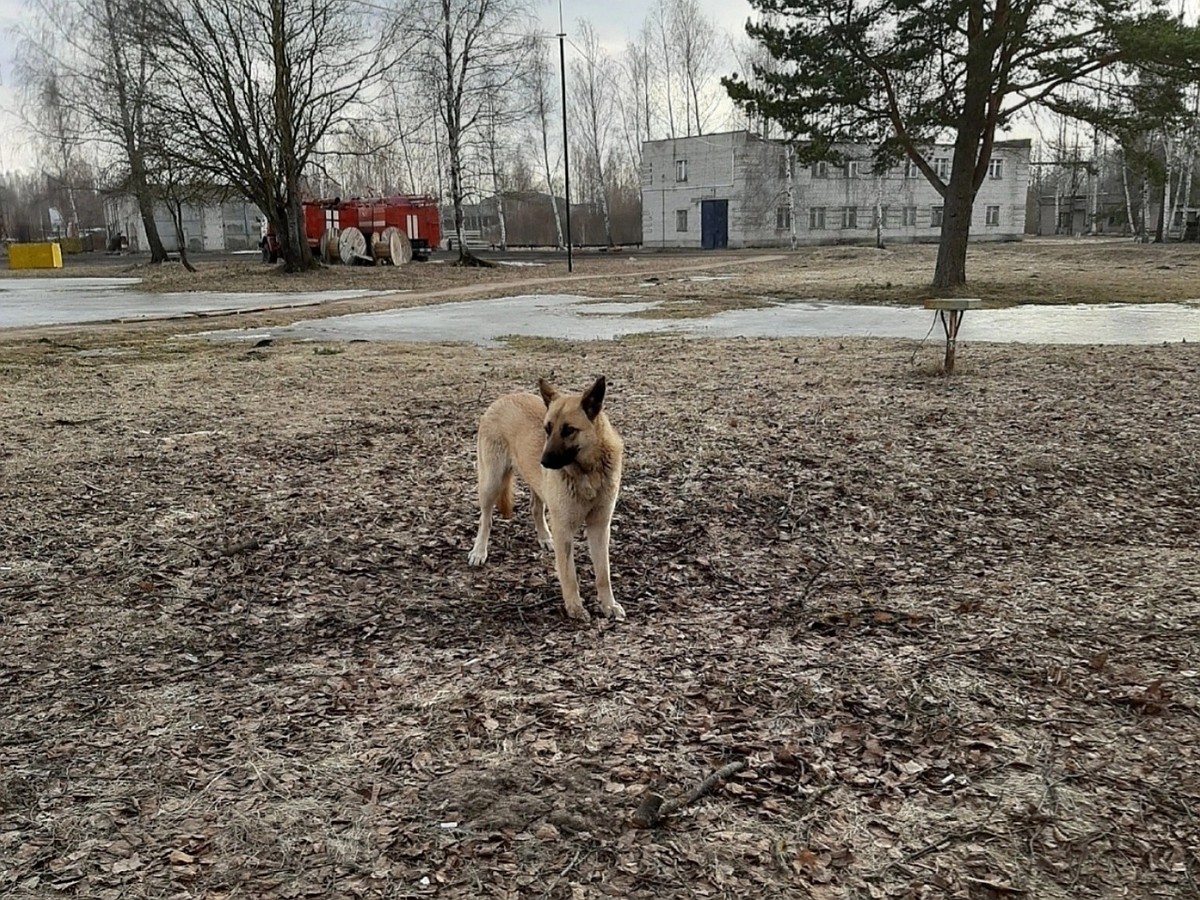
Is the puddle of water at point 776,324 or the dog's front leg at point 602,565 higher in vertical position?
the puddle of water at point 776,324

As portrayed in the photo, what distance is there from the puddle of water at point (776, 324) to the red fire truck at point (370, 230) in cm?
2011

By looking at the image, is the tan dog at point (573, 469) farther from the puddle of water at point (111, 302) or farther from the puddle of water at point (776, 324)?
the puddle of water at point (111, 302)

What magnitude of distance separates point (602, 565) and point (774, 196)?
60.9m

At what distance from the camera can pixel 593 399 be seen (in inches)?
159

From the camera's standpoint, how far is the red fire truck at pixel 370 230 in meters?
37.8

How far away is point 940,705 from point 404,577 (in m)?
2.63

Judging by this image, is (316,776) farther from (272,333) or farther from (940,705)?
(272,333)

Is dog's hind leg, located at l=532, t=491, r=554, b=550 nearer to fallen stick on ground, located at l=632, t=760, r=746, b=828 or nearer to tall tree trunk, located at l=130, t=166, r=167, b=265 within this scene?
fallen stick on ground, located at l=632, t=760, r=746, b=828

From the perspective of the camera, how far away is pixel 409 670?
366 cm

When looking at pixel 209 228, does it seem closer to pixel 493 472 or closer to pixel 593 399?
pixel 493 472

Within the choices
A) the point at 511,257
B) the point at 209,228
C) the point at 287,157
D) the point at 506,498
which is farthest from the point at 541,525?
the point at 209,228

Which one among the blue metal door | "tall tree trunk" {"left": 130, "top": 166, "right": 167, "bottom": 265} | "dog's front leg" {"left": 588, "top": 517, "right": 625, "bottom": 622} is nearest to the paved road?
"tall tree trunk" {"left": 130, "top": 166, "right": 167, "bottom": 265}

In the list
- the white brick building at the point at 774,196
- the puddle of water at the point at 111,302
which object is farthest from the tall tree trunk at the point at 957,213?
the white brick building at the point at 774,196

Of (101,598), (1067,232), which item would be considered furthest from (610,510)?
(1067,232)
